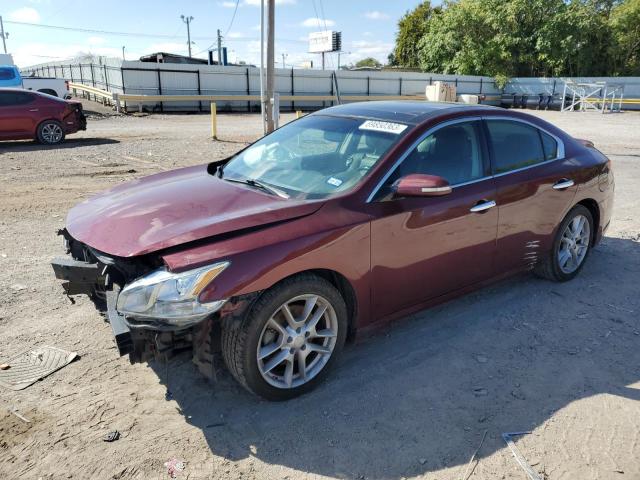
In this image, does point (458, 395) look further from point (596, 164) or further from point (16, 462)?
point (596, 164)

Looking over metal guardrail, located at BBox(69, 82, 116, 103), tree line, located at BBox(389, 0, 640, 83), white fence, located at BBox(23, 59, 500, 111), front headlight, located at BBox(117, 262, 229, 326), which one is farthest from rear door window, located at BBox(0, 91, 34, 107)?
tree line, located at BBox(389, 0, 640, 83)

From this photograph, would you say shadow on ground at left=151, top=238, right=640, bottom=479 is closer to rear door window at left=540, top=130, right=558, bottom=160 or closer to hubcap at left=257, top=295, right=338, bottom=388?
hubcap at left=257, top=295, right=338, bottom=388

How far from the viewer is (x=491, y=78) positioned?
44.5 metres

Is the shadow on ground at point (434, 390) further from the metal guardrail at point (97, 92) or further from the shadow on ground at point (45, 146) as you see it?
the metal guardrail at point (97, 92)

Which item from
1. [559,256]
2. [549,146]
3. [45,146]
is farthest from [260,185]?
[45,146]

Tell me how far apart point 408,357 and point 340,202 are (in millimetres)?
1255

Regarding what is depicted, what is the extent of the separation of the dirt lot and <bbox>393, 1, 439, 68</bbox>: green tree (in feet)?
209

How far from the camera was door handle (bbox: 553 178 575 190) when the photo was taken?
180 inches

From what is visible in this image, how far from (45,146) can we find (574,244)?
13792 millimetres

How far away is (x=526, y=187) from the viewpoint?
4297 mm

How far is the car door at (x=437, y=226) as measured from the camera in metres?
3.43

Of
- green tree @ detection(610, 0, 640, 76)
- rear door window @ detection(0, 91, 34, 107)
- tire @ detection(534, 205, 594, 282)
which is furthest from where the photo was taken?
green tree @ detection(610, 0, 640, 76)

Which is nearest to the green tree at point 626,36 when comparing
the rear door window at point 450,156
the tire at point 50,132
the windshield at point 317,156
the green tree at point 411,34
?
the green tree at point 411,34

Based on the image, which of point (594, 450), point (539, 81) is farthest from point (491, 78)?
point (594, 450)
